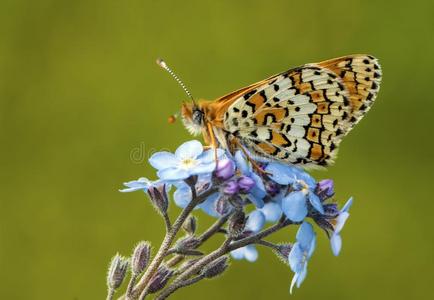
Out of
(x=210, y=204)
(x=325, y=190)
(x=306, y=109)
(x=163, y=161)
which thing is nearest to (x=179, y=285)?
(x=210, y=204)

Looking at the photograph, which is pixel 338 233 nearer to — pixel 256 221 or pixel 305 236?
pixel 305 236

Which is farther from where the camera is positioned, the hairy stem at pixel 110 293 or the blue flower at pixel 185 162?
the blue flower at pixel 185 162

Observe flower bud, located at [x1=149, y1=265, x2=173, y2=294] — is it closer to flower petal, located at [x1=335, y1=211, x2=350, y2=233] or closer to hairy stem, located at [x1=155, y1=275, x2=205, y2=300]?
hairy stem, located at [x1=155, y1=275, x2=205, y2=300]

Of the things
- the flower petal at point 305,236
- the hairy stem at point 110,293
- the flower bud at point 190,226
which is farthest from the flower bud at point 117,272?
the flower petal at point 305,236

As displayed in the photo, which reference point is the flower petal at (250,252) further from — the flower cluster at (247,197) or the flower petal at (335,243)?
the flower petal at (335,243)

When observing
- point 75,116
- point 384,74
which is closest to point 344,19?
point 384,74

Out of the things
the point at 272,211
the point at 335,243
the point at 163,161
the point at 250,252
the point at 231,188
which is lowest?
Result: the point at 250,252

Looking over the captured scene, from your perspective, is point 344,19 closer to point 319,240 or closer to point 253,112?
point 319,240
